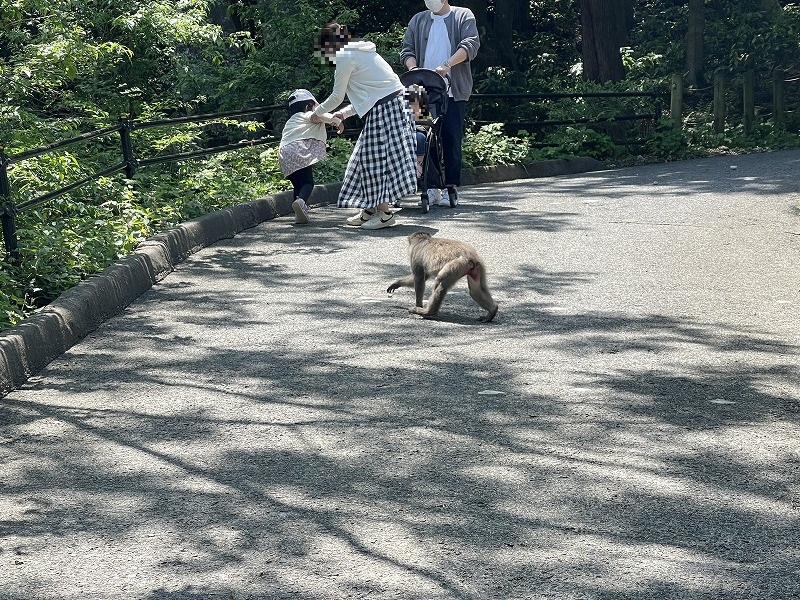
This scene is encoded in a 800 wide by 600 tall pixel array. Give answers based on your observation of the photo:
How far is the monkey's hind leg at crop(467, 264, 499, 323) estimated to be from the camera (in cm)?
768

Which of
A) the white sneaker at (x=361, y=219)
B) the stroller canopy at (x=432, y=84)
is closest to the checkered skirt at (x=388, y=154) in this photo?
the white sneaker at (x=361, y=219)

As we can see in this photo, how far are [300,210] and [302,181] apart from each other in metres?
0.30

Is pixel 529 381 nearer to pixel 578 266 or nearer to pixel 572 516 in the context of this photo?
pixel 572 516

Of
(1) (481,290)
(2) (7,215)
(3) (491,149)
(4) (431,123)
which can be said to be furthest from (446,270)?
(3) (491,149)

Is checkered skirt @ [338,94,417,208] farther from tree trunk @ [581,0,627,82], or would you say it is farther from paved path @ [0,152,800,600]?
tree trunk @ [581,0,627,82]

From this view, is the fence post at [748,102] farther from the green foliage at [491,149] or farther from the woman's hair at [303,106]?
the woman's hair at [303,106]

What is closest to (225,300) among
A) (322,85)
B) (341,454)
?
(341,454)

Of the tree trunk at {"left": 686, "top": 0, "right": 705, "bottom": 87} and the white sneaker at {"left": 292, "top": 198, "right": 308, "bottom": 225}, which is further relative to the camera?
the tree trunk at {"left": 686, "top": 0, "right": 705, "bottom": 87}

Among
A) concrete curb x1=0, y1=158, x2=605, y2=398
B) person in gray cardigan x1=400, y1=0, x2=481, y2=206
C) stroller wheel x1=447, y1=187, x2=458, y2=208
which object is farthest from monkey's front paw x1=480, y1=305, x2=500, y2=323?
stroller wheel x1=447, y1=187, x2=458, y2=208

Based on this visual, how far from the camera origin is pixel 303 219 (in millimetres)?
12398

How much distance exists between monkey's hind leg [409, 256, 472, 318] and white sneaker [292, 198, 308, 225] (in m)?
4.66

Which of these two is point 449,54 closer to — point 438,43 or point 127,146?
point 438,43

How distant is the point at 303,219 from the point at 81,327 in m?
5.04

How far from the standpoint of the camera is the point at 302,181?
40.6ft
